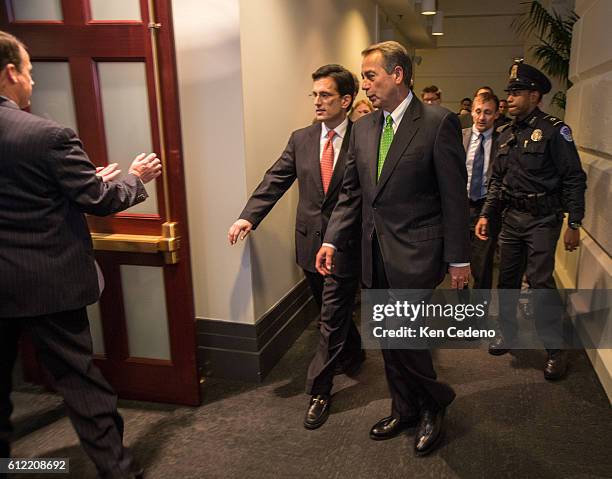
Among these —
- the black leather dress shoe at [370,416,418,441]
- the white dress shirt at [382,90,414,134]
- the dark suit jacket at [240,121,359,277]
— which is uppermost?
the white dress shirt at [382,90,414,134]

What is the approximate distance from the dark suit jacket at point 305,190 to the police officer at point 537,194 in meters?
0.98

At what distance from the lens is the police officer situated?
8.75 ft

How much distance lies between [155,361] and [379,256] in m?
1.22

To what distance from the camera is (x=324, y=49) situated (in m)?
3.96

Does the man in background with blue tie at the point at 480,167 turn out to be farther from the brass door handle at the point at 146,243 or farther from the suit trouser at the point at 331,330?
the brass door handle at the point at 146,243

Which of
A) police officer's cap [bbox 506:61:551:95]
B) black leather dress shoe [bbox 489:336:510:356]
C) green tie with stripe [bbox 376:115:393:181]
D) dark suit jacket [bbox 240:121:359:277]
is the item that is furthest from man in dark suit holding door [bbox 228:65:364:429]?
black leather dress shoe [bbox 489:336:510:356]

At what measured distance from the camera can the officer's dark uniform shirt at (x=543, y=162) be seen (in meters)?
2.64

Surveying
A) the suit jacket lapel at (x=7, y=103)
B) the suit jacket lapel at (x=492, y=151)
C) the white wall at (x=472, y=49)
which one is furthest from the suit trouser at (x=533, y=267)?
the white wall at (x=472, y=49)

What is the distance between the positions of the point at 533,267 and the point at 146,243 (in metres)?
1.99

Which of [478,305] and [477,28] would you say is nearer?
[478,305]

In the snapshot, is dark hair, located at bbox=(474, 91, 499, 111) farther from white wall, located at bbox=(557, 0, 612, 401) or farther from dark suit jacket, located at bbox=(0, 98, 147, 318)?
dark suit jacket, located at bbox=(0, 98, 147, 318)

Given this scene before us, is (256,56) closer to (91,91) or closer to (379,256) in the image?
(91,91)

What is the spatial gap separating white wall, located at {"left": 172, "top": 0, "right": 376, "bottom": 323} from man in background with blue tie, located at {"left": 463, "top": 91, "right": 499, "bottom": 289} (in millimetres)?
1231

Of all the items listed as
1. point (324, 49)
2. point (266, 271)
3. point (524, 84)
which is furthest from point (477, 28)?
point (266, 271)
